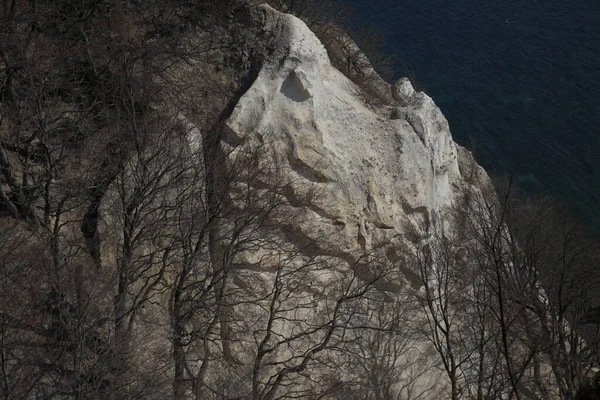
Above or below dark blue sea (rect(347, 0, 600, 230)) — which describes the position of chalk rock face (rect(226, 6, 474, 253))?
below

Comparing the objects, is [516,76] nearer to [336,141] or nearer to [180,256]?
[336,141]

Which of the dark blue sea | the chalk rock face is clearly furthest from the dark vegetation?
the dark blue sea

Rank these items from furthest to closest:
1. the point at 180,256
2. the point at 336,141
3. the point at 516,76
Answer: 1. the point at 516,76
2. the point at 336,141
3. the point at 180,256

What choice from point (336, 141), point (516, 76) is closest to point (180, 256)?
point (336, 141)

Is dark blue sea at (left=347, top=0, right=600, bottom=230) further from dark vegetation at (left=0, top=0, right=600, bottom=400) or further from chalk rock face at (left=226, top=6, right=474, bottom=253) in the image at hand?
dark vegetation at (left=0, top=0, right=600, bottom=400)

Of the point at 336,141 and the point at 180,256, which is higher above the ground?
the point at 336,141

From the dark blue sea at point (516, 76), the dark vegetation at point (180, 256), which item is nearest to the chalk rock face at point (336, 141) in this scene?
the dark vegetation at point (180, 256)

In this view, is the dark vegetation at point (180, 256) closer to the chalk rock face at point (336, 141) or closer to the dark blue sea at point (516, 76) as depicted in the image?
the chalk rock face at point (336, 141)
